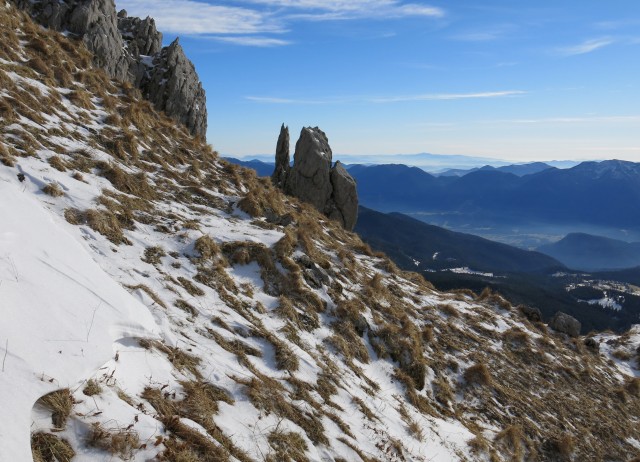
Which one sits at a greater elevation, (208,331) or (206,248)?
(206,248)

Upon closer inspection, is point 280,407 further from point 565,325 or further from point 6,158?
point 565,325

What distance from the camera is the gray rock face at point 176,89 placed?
31.5 meters

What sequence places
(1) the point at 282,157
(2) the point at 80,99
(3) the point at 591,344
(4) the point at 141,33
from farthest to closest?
(1) the point at 282,157
(4) the point at 141,33
(3) the point at 591,344
(2) the point at 80,99

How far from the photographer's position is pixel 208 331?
34.1 feet

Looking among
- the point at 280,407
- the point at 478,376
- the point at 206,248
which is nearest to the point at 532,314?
the point at 478,376

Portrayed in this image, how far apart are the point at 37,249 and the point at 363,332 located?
11.0 metres

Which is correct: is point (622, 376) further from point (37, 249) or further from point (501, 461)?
point (37, 249)

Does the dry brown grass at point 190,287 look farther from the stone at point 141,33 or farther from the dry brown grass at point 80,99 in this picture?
the stone at point 141,33

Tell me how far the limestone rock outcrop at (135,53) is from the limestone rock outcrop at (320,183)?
32.3 ft

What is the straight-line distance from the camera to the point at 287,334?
40.9ft

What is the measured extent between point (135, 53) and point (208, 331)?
3079cm

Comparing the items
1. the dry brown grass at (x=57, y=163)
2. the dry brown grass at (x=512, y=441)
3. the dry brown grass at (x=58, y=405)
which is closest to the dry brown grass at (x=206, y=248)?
the dry brown grass at (x=57, y=163)

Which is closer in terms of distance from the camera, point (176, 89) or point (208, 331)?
point (208, 331)

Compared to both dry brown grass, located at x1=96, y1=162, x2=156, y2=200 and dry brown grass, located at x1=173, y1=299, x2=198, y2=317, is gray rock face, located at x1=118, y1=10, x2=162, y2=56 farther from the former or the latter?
dry brown grass, located at x1=173, y1=299, x2=198, y2=317
